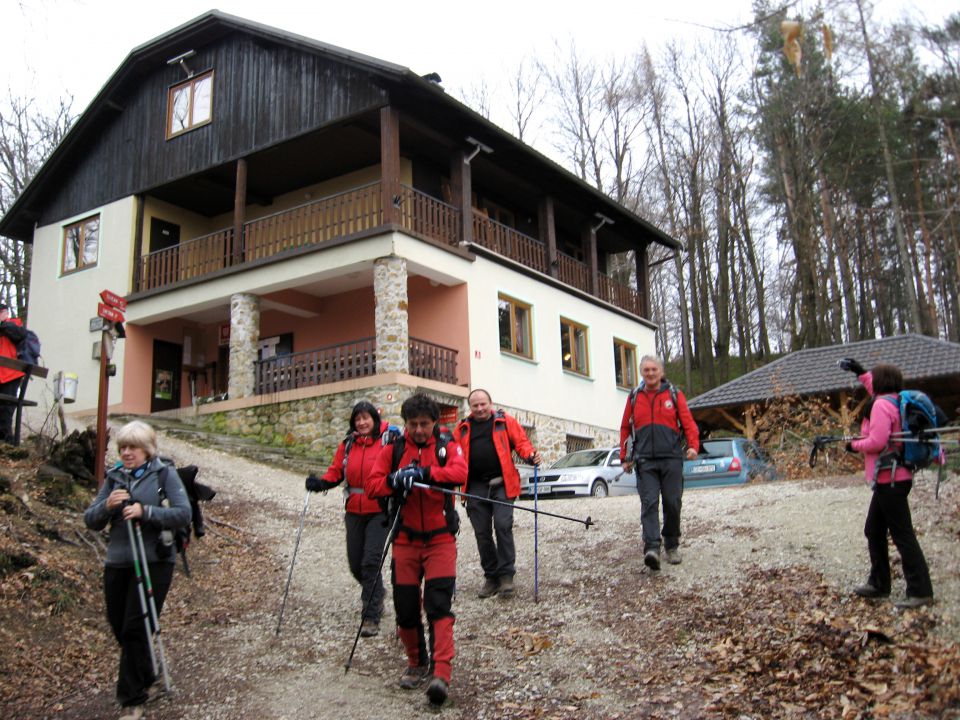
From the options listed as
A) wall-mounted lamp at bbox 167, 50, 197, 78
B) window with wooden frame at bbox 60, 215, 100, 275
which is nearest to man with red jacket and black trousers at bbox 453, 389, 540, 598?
wall-mounted lamp at bbox 167, 50, 197, 78

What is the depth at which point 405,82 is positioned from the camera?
17.4 metres

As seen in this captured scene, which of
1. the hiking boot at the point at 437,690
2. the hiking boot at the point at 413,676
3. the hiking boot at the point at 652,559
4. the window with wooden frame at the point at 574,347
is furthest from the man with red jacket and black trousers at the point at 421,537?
the window with wooden frame at the point at 574,347

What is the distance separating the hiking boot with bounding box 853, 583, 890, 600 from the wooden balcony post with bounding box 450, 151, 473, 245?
13678 millimetres

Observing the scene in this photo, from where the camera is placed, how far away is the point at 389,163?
17.7 metres

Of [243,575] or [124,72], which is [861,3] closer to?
[243,575]

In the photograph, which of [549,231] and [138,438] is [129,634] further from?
[549,231]

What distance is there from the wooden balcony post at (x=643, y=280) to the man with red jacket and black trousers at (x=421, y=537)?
2094 cm

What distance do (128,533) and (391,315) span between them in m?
12.0

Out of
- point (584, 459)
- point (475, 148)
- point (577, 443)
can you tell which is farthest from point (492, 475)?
point (577, 443)

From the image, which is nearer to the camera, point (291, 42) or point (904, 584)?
point (904, 584)

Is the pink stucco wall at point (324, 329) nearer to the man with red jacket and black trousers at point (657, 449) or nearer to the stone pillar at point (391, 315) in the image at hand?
the stone pillar at point (391, 315)

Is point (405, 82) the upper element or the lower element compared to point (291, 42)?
lower

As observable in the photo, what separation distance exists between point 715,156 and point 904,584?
27628 mm

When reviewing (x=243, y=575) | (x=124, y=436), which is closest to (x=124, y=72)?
(x=243, y=575)
